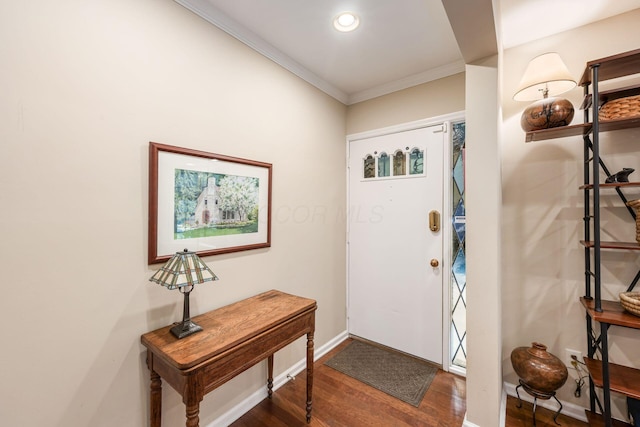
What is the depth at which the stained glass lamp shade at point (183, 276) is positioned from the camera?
120cm

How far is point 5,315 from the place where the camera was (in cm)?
98

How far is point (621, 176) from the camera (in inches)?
58.7

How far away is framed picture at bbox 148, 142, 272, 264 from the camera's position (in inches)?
53.9

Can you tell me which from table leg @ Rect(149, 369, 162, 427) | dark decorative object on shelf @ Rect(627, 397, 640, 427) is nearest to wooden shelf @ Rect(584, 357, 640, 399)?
dark decorative object on shelf @ Rect(627, 397, 640, 427)

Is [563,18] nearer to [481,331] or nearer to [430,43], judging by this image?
[430,43]

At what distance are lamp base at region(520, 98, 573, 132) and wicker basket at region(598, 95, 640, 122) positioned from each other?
156 mm

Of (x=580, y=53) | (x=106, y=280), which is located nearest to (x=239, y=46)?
(x=106, y=280)

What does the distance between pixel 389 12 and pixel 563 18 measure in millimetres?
1126

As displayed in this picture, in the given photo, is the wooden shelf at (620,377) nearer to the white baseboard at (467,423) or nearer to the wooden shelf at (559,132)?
the white baseboard at (467,423)

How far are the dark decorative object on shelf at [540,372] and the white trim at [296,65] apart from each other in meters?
2.16

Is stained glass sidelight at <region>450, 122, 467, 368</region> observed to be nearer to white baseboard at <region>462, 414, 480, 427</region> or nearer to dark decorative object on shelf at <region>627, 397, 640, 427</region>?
white baseboard at <region>462, 414, 480, 427</region>

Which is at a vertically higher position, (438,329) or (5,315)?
(5,315)

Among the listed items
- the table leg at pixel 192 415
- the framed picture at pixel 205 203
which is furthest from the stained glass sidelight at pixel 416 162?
the table leg at pixel 192 415

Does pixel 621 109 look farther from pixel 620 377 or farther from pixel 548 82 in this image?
pixel 620 377
